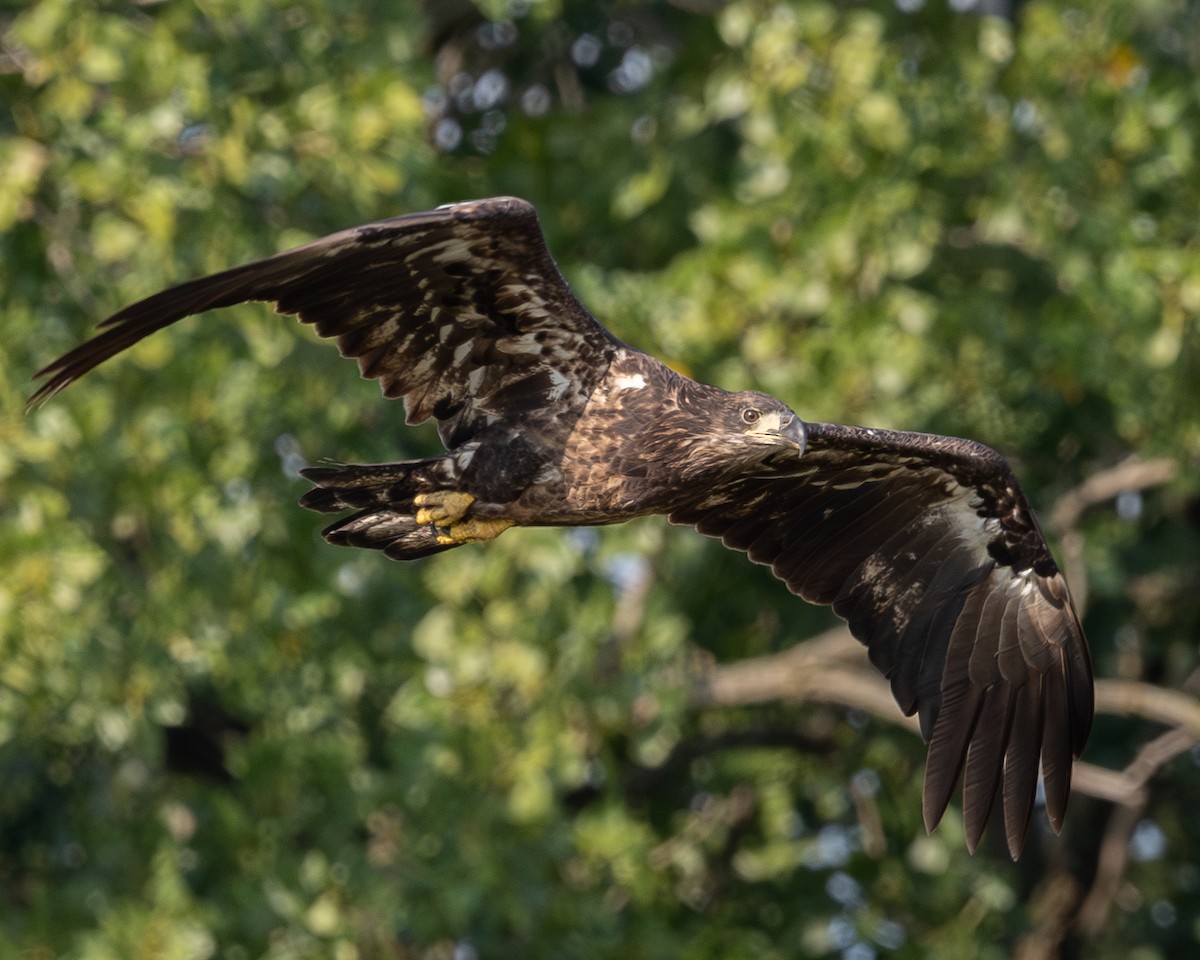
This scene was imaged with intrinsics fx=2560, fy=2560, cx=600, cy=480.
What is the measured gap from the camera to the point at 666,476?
8.51 metres

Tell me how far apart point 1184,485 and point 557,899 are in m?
3.80

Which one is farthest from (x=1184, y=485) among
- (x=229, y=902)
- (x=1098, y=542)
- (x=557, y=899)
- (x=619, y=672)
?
(x=229, y=902)

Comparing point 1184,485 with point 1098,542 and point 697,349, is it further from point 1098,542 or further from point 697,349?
point 697,349

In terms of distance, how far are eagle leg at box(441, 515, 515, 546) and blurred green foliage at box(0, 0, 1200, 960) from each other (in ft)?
10.0

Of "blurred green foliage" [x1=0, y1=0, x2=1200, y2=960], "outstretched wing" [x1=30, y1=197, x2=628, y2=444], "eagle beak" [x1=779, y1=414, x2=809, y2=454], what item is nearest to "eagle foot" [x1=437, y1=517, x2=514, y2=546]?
"outstretched wing" [x1=30, y1=197, x2=628, y2=444]

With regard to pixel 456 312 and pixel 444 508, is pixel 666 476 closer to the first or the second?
pixel 444 508

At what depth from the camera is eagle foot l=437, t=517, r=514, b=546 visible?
28.6 feet

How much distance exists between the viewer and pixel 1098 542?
45.1ft

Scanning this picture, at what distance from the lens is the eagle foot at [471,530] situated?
8727 millimetres

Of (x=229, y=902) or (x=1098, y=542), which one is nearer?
(x=229, y=902)

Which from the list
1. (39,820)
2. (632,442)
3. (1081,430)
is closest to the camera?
(632,442)

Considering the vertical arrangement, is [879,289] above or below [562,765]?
above

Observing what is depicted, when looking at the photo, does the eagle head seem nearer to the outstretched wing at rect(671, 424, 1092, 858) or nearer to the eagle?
the eagle

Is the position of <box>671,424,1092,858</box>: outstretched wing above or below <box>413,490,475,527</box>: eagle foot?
below
